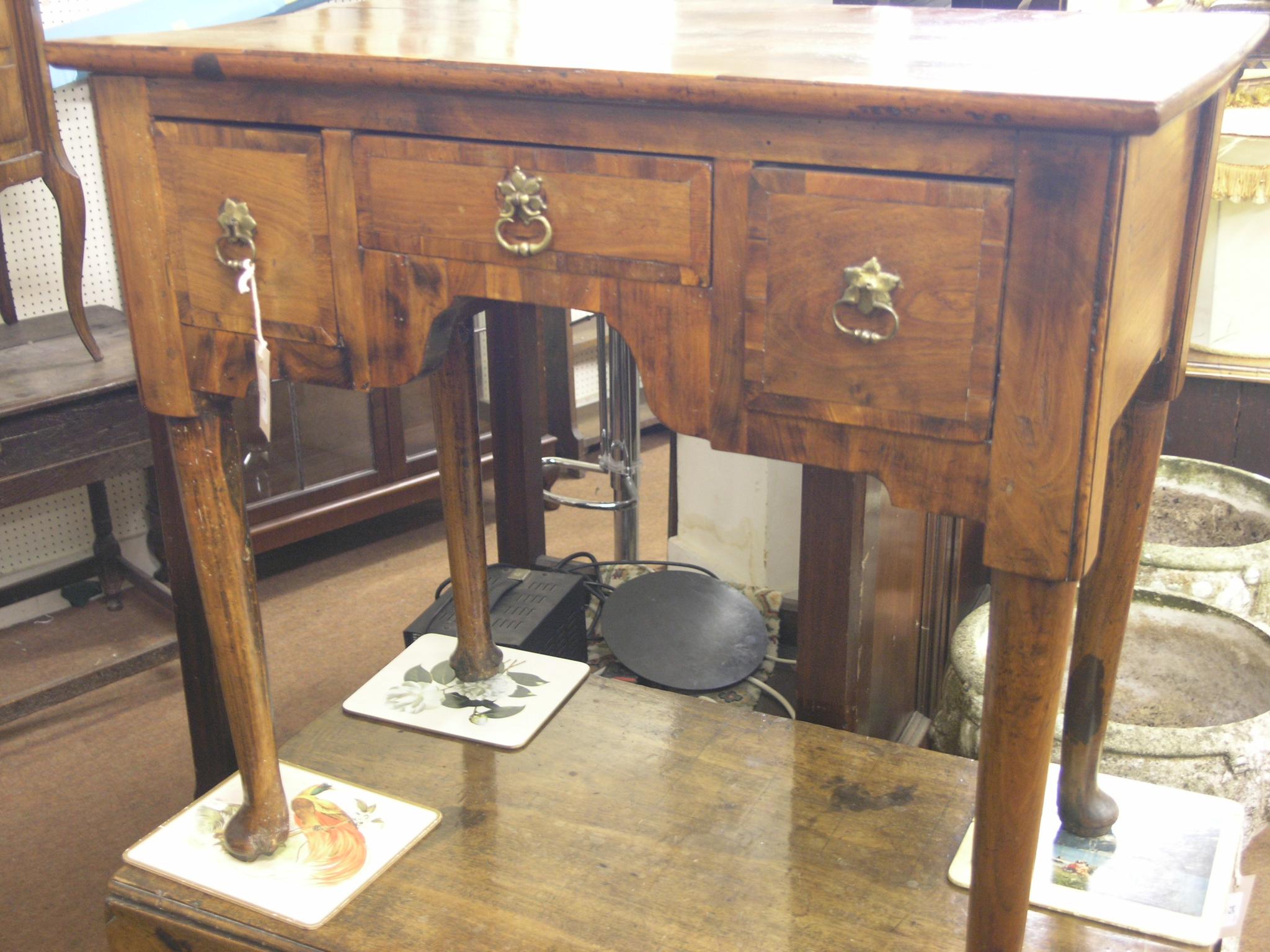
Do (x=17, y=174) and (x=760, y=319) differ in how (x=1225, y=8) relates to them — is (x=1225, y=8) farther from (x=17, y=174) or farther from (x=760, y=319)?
(x=17, y=174)

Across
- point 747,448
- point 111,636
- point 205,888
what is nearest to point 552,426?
point 111,636

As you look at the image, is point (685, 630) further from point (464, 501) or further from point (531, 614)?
point (464, 501)

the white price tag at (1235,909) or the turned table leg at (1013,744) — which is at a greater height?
the turned table leg at (1013,744)

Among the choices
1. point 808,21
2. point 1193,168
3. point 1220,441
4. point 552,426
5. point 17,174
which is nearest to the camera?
point 1193,168

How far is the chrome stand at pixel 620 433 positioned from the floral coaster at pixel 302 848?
0.84m

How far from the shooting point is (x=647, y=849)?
4.29 feet

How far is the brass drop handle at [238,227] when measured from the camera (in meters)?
1.06

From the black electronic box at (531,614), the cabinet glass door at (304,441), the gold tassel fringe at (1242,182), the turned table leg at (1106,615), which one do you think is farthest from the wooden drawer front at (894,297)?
the cabinet glass door at (304,441)

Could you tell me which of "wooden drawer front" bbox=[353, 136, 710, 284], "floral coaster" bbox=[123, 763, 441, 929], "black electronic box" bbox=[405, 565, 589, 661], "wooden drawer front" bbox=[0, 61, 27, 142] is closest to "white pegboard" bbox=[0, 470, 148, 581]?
"wooden drawer front" bbox=[0, 61, 27, 142]

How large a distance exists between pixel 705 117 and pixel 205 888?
0.91m

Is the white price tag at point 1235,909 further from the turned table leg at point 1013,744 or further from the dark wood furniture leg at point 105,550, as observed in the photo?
the dark wood furniture leg at point 105,550

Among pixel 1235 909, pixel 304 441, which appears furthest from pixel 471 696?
pixel 304 441

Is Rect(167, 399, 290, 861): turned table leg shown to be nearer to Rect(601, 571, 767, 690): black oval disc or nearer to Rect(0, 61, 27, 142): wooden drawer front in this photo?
Rect(601, 571, 767, 690): black oval disc

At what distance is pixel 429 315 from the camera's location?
40.4 inches
